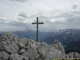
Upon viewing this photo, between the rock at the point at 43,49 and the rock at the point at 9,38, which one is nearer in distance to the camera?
the rock at the point at 43,49

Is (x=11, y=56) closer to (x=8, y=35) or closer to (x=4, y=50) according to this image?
(x=4, y=50)

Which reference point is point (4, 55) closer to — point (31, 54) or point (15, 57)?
point (15, 57)

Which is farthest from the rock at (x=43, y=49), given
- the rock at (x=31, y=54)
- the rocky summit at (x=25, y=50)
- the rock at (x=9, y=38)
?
the rock at (x=9, y=38)

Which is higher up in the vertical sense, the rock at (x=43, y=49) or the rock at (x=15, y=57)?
the rock at (x=43, y=49)

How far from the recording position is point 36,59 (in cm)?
3794

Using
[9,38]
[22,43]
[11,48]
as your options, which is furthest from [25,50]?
[9,38]

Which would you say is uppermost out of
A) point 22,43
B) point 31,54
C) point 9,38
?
point 9,38

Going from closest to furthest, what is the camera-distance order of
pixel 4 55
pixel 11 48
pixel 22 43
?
pixel 4 55
pixel 11 48
pixel 22 43

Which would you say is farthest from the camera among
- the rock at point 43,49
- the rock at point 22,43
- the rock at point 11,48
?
the rock at point 22,43

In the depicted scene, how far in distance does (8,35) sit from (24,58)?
9627 mm

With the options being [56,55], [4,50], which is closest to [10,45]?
[4,50]

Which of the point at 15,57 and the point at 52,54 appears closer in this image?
the point at 15,57

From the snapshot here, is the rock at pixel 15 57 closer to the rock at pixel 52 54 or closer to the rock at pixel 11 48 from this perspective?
the rock at pixel 11 48

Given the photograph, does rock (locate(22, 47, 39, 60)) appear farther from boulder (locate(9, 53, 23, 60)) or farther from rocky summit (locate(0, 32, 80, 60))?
boulder (locate(9, 53, 23, 60))
